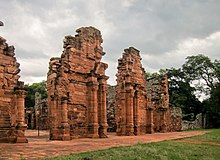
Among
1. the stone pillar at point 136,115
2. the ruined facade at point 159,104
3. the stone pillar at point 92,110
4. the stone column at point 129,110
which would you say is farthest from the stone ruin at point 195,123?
Result: the stone pillar at point 92,110

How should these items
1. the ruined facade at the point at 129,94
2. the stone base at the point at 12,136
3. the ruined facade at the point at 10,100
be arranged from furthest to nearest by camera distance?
the ruined facade at the point at 129,94 < the ruined facade at the point at 10,100 < the stone base at the point at 12,136

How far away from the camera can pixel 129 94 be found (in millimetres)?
20906

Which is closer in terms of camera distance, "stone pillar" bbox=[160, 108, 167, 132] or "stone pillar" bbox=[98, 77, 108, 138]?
"stone pillar" bbox=[98, 77, 108, 138]

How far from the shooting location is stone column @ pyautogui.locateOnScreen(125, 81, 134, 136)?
2034cm

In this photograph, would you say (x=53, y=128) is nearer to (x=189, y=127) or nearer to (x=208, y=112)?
(x=189, y=127)

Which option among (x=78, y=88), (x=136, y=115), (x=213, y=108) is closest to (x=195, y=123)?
(x=213, y=108)

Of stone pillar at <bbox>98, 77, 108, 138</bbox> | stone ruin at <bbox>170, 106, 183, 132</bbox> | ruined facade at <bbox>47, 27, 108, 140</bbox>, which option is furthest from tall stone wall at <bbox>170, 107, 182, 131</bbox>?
ruined facade at <bbox>47, 27, 108, 140</bbox>

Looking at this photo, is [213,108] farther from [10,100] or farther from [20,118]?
[10,100]

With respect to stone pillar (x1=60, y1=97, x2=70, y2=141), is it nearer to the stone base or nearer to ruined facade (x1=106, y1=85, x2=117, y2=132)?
the stone base

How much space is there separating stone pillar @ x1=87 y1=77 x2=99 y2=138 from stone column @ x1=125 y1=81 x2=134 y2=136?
12.2 ft

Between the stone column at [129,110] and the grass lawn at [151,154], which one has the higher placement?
the stone column at [129,110]

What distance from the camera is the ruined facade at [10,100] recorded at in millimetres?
13445

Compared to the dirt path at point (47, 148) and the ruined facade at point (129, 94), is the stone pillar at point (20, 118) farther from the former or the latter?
the ruined facade at point (129, 94)

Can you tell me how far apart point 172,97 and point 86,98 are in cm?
2821
